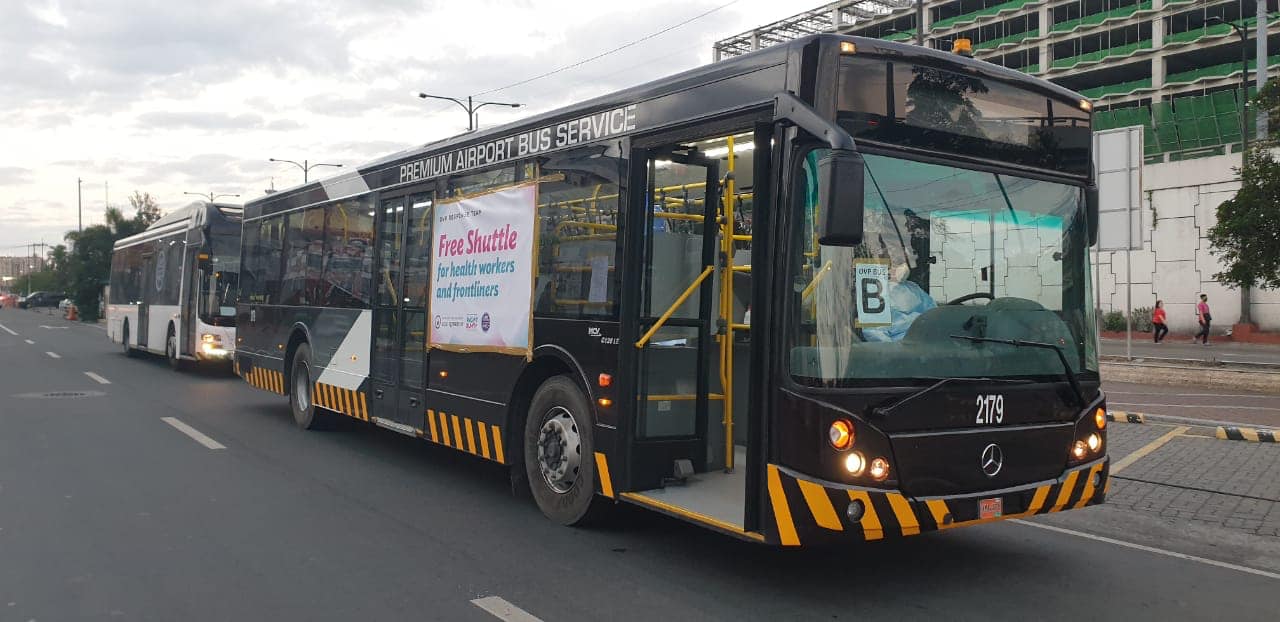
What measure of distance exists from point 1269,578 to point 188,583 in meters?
Answer: 6.42

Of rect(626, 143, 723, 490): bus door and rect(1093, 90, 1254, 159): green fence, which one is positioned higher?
rect(1093, 90, 1254, 159): green fence

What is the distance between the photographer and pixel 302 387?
469 inches

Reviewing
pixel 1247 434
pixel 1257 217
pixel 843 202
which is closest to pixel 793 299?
pixel 843 202

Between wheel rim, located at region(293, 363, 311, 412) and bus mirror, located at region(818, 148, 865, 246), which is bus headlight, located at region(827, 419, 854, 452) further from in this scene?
wheel rim, located at region(293, 363, 311, 412)

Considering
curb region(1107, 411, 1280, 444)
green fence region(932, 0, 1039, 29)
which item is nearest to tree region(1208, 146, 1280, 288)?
curb region(1107, 411, 1280, 444)

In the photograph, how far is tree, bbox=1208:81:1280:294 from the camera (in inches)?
680

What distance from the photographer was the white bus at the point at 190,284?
63.5 ft

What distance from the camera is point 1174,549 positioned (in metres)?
6.84

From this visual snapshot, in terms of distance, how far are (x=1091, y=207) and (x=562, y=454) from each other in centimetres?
385

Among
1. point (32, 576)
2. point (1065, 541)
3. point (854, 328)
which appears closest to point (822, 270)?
point (854, 328)

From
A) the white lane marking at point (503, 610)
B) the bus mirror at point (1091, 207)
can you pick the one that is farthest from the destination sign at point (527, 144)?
the white lane marking at point (503, 610)

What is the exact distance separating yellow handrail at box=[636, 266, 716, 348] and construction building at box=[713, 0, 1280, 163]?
38725mm

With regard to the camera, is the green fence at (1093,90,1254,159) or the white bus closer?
the white bus

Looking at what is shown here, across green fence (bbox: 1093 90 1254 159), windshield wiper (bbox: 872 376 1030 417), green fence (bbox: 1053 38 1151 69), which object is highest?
green fence (bbox: 1053 38 1151 69)
